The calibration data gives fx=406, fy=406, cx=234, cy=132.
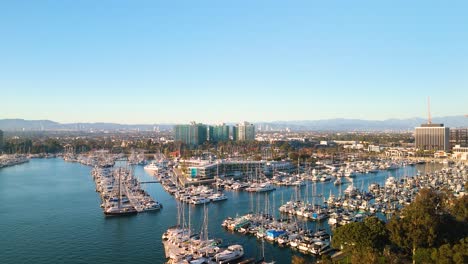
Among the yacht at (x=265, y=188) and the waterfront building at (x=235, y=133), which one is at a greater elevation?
the waterfront building at (x=235, y=133)

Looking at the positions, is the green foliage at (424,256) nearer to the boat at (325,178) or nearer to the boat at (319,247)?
the boat at (319,247)

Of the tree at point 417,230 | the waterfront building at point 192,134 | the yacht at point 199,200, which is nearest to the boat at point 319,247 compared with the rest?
the tree at point 417,230

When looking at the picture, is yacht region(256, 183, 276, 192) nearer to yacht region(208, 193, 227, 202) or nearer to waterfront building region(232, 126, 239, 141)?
yacht region(208, 193, 227, 202)

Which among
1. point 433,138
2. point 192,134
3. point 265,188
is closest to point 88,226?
point 265,188

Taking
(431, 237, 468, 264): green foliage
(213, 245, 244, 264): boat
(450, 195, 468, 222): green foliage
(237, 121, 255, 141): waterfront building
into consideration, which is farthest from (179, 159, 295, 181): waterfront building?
(237, 121, 255, 141): waterfront building

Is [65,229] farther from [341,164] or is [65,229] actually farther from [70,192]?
[341,164]

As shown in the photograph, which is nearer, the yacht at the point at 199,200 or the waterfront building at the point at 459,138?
the yacht at the point at 199,200
